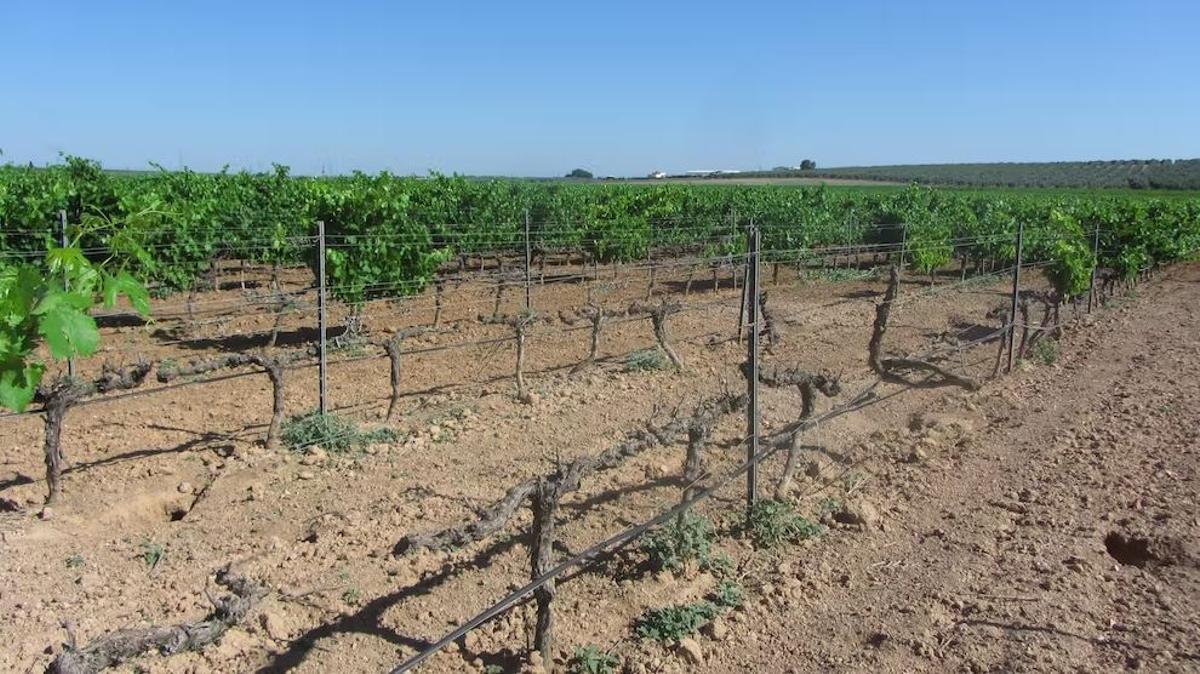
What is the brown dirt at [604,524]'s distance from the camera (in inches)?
169

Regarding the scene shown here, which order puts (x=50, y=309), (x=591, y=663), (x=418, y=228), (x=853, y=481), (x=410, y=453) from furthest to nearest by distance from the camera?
(x=418, y=228) → (x=410, y=453) → (x=853, y=481) → (x=591, y=663) → (x=50, y=309)

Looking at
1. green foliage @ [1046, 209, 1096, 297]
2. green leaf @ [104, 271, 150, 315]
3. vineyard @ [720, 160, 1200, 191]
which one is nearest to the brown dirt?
green foliage @ [1046, 209, 1096, 297]

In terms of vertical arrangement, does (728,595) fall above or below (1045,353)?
below

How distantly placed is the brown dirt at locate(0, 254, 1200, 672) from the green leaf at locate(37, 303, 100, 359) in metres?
2.15

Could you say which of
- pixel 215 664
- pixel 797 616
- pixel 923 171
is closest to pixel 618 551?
pixel 797 616

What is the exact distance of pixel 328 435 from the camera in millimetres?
7484

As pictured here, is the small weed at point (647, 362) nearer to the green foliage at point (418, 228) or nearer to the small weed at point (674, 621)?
the green foliage at point (418, 228)

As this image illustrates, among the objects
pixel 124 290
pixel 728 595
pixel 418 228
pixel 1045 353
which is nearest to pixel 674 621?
pixel 728 595

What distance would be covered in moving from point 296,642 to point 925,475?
13.9 feet

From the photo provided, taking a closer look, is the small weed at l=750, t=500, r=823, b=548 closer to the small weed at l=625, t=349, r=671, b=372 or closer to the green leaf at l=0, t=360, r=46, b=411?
the green leaf at l=0, t=360, r=46, b=411

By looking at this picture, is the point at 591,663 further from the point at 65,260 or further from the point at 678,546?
the point at 65,260

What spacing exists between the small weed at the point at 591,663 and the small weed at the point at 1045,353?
7.94 metres

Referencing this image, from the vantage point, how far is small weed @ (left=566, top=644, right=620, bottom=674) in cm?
409

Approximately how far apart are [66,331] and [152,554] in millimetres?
3266
